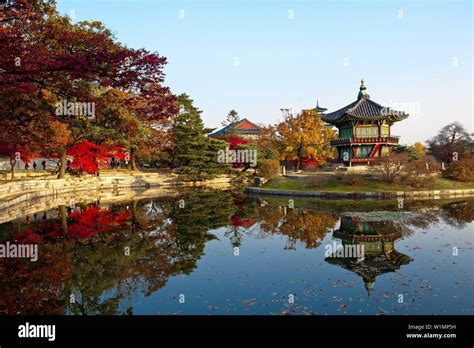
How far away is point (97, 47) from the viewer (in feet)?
38.8

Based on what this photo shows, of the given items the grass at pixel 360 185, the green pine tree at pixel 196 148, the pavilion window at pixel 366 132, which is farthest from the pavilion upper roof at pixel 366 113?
the green pine tree at pixel 196 148

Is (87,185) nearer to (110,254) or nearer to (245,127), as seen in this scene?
(110,254)

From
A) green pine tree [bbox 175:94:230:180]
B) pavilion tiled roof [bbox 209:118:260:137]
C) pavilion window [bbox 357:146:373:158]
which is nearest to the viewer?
pavilion window [bbox 357:146:373:158]

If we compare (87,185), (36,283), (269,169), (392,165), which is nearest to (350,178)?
(392,165)

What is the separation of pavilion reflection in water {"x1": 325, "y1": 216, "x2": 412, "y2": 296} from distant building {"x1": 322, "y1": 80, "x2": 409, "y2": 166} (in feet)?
77.2

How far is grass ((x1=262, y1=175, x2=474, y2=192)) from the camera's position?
27703 millimetres

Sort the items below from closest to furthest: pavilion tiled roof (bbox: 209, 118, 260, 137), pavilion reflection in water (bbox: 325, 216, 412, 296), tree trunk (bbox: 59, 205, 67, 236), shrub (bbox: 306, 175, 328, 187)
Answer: pavilion reflection in water (bbox: 325, 216, 412, 296), tree trunk (bbox: 59, 205, 67, 236), shrub (bbox: 306, 175, 328, 187), pavilion tiled roof (bbox: 209, 118, 260, 137)

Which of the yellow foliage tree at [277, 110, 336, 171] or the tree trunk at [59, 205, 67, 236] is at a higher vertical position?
the yellow foliage tree at [277, 110, 336, 171]

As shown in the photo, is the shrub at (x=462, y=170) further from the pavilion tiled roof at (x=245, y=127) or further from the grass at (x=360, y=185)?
the pavilion tiled roof at (x=245, y=127)

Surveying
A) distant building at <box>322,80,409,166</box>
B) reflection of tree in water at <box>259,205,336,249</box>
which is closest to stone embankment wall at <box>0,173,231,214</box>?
reflection of tree in water at <box>259,205,336,249</box>

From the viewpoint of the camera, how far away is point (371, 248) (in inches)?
442

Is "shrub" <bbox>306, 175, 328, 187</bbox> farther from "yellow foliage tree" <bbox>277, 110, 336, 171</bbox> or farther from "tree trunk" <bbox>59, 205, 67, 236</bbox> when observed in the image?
"tree trunk" <bbox>59, 205, 67, 236</bbox>
